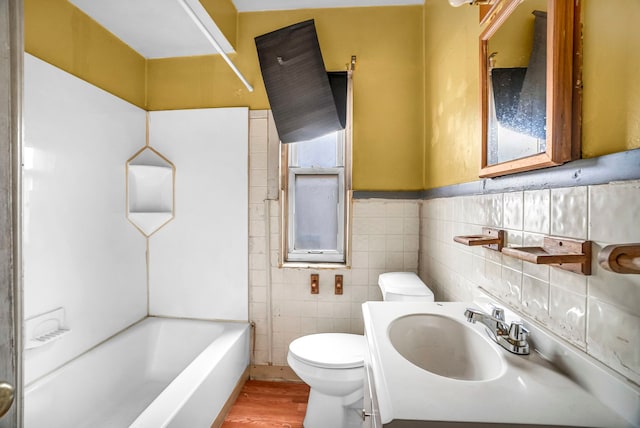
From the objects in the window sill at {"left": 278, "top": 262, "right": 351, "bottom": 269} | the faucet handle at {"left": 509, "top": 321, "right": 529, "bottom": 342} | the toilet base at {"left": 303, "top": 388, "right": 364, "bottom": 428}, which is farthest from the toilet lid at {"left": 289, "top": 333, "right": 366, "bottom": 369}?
the faucet handle at {"left": 509, "top": 321, "right": 529, "bottom": 342}

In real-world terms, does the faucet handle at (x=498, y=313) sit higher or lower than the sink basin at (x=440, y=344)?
higher

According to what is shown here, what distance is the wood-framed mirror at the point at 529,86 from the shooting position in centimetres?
69

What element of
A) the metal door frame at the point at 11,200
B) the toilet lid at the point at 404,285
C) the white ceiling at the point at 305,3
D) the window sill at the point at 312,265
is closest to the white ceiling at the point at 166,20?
the white ceiling at the point at 305,3

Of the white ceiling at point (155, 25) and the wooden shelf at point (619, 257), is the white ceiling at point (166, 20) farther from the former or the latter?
the wooden shelf at point (619, 257)

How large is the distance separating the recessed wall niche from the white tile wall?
63 centimetres

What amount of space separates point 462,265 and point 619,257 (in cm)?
93

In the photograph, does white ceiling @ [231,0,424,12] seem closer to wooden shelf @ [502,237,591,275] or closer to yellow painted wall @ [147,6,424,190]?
yellow painted wall @ [147,6,424,190]

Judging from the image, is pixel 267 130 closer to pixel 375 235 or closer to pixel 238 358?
pixel 375 235

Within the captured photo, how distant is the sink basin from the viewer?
90 cm

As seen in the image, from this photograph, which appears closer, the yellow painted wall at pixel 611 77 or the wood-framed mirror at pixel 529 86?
the yellow painted wall at pixel 611 77

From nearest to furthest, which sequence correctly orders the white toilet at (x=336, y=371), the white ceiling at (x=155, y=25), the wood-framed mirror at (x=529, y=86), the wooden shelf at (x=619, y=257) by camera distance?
the wooden shelf at (x=619, y=257) → the wood-framed mirror at (x=529, y=86) → the white toilet at (x=336, y=371) → the white ceiling at (x=155, y=25)

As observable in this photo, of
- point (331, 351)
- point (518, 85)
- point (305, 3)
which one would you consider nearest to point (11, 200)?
point (518, 85)

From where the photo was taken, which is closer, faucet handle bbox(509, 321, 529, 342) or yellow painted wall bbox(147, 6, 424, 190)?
faucet handle bbox(509, 321, 529, 342)

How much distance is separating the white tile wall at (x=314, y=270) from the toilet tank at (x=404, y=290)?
28cm
